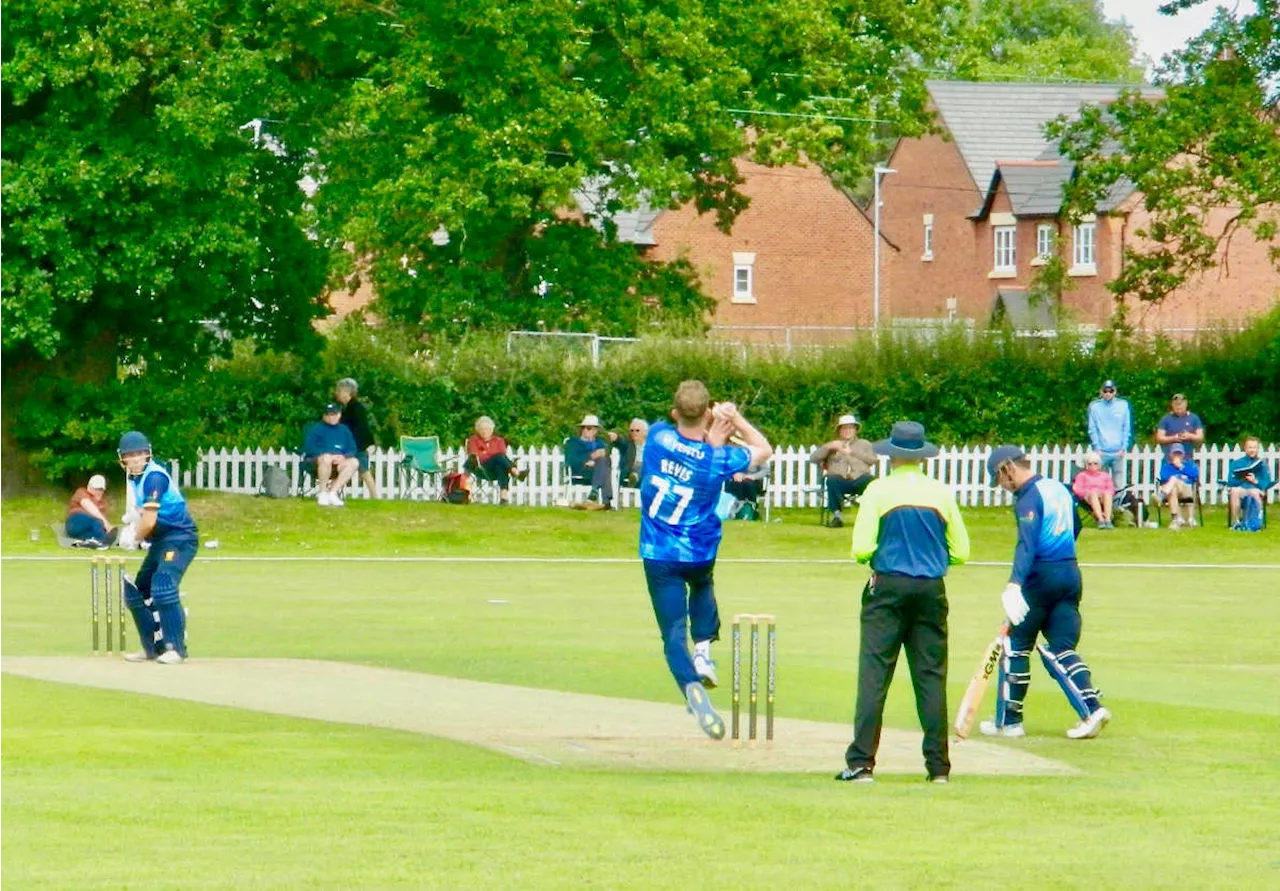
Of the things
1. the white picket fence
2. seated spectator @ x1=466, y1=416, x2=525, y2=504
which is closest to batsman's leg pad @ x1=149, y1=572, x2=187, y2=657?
the white picket fence

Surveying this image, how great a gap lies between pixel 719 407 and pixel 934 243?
199ft

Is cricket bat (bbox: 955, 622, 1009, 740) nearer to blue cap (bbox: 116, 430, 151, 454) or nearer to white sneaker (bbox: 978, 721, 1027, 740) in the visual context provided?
white sneaker (bbox: 978, 721, 1027, 740)

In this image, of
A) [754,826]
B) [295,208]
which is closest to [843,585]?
[295,208]

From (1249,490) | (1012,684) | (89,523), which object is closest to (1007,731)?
(1012,684)

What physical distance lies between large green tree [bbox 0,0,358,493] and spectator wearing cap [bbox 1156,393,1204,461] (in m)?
13.3

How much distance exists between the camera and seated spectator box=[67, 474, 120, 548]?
92.3 feet

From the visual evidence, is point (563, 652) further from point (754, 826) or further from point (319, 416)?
point (319, 416)

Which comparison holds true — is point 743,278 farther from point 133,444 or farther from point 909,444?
point 909,444

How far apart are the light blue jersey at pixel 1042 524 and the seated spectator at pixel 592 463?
812 inches

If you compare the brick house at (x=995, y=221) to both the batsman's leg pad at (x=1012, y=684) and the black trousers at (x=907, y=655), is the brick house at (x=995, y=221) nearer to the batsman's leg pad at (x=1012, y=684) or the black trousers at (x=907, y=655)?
the batsman's leg pad at (x=1012, y=684)

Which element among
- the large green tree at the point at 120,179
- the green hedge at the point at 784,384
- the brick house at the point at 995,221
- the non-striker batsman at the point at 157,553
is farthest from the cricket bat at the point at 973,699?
the brick house at the point at 995,221

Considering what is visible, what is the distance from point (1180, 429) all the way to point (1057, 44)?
201ft

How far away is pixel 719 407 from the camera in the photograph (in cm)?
1234

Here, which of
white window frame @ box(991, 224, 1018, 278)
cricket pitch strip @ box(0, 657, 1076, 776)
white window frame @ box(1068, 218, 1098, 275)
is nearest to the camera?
cricket pitch strip @ box(0, 657, 1076, 776)
